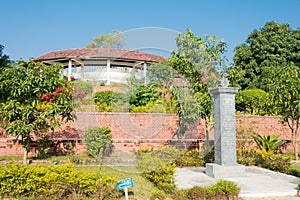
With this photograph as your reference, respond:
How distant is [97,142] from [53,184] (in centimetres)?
370

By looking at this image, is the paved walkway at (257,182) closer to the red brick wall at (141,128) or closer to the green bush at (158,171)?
the green bush at (158,171)

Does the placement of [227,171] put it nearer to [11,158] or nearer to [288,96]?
[288,96]

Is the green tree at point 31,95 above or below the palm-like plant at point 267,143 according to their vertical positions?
above

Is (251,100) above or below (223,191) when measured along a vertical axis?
above

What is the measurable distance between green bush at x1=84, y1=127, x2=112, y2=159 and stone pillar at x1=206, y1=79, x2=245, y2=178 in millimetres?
2987

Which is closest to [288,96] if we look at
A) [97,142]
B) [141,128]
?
[141,128]

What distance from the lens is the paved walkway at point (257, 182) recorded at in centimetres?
544

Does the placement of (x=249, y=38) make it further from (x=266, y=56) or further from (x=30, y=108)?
(x=30, y=108)

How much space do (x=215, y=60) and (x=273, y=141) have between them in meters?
5.02

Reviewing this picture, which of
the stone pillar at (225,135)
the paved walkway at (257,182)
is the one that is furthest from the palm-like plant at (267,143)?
the stone pillar at (225,135)

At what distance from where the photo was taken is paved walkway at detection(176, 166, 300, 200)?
17.9 feet

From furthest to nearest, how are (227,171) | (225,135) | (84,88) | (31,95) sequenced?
1. (31,95)
2. (225,135)
3. (227,171)
4. (84,88)

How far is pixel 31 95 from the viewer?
836cm

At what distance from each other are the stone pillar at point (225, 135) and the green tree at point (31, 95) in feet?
13.6
